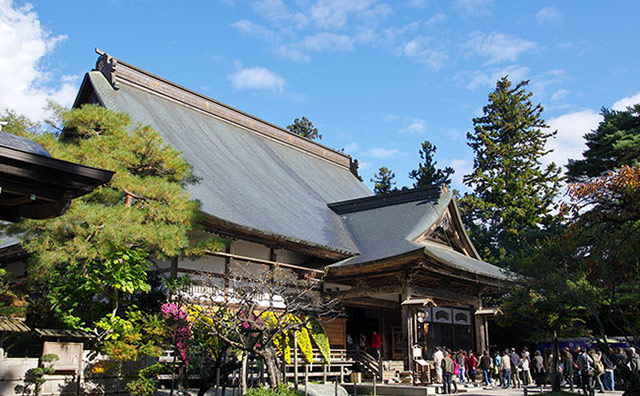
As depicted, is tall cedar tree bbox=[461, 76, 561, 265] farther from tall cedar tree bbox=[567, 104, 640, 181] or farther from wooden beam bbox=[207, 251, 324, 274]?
wooden beam bbox=[207, 251, 324, 274]

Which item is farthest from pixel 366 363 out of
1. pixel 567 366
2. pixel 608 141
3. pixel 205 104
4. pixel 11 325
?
pixel 608 141

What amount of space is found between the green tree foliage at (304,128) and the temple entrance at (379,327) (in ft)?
96.9

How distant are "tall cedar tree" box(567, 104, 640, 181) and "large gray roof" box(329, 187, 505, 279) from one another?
11.7 m

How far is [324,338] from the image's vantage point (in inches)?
705

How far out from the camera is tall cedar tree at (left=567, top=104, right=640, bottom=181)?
3028 cm

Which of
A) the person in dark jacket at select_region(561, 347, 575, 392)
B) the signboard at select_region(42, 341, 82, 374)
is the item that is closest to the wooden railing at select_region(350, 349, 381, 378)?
the person in dark jacket at select_region(561, 347, 575, 392)

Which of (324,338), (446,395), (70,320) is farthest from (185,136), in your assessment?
(446,395)

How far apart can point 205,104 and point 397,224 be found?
441 inches

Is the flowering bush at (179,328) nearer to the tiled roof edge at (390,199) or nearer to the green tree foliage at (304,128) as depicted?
the tiled roof edge at (390,199)

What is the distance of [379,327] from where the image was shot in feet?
77.3

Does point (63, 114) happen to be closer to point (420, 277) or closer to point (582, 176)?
point (420, 277)

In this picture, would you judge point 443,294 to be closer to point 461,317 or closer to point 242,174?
point 461,317

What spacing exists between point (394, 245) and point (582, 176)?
18.6 meters

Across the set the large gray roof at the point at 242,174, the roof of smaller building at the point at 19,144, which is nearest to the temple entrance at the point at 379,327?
the large gray roof at the point at 242,174
